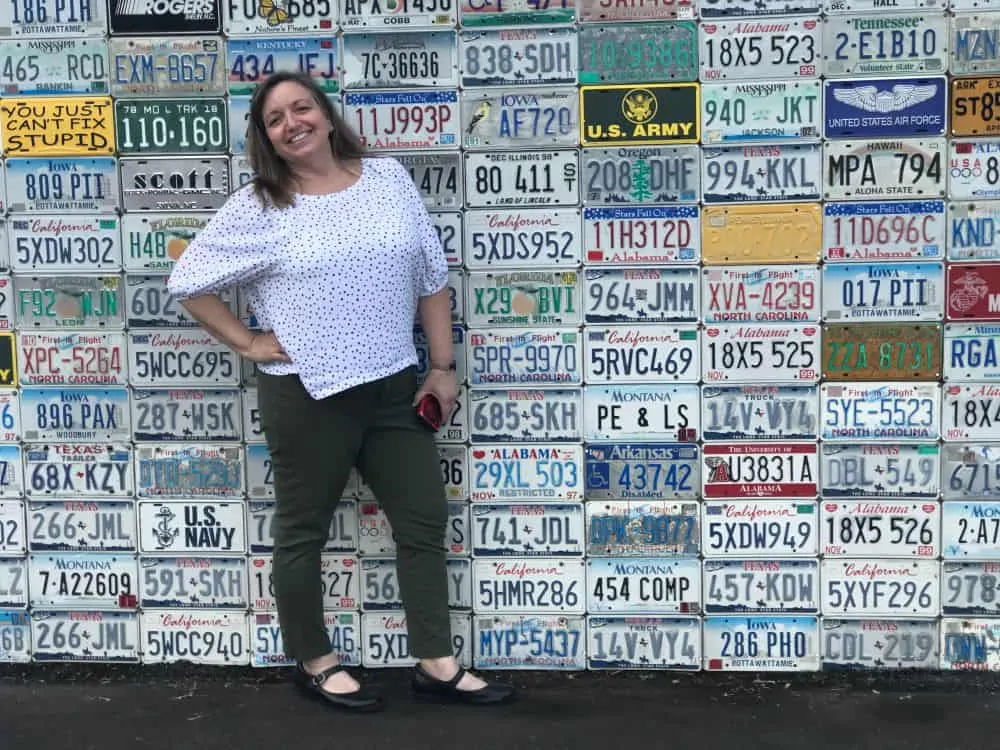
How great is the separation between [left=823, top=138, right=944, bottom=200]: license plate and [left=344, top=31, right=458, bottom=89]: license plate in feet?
4.68

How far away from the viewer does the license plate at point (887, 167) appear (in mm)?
4219

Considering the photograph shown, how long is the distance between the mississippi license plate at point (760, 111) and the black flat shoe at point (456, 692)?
215 centimetres

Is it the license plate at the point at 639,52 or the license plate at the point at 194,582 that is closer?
the license plate at the point at 639,52

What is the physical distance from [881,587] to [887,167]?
1.57 metres

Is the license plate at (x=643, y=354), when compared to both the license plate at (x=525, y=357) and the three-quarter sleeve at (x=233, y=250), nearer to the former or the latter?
the license plate at (x=525, y=357)

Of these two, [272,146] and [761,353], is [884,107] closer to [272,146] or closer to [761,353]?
[761,353]

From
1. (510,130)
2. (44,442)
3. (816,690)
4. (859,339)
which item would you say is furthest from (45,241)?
(816,690)

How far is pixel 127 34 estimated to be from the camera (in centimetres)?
439

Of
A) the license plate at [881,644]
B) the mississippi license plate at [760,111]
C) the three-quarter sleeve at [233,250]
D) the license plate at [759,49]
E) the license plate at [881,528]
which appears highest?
the license plate at [759,49]

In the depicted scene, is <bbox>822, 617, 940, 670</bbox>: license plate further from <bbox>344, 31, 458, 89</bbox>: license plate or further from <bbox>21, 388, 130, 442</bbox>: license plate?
<bbox>21, 388, 130, 442</bbox>: license plate

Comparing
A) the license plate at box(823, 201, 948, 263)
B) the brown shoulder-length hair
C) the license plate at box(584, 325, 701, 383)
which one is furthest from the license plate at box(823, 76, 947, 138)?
the brown shoulder-length hair

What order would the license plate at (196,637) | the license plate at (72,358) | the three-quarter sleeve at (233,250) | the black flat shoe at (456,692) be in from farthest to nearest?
the license plate at (196,637)
the license plate at (72,358)
the black flat shoe at (456,692)
the three-quarter sleeve at (233,250)

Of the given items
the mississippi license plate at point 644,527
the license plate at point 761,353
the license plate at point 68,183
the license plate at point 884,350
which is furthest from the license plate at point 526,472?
the license plate at point 68,183

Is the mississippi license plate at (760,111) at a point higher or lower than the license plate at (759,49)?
lower
